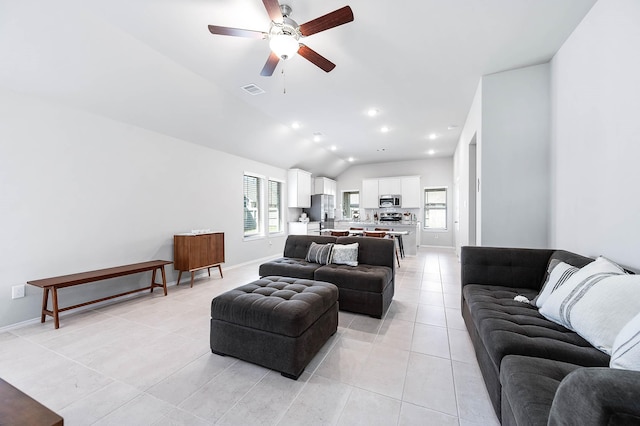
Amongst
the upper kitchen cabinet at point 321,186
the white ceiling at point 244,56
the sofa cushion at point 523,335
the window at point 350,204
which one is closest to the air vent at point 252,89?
the white ceiling at point 244,56

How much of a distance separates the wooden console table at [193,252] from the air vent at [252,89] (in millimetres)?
2465

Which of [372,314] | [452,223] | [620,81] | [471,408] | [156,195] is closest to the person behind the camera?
[471,408]

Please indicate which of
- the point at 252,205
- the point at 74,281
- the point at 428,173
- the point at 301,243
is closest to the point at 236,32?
the point at 301,243

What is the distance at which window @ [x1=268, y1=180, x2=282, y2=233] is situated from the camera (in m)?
7.02

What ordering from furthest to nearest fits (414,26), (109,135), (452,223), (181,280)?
(452,223), (181,280), (109,135), (414,26)

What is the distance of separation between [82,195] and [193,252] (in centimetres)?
160

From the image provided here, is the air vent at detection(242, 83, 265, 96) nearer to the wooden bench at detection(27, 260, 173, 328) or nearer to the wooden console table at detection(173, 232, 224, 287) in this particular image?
the wooden console table at detection(173, 232, 224, 287)

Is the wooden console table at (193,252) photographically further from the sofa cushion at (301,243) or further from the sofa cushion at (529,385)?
the sofa cushion at (529,385)

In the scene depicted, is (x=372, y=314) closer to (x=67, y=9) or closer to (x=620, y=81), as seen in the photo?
(x=620, y=81)

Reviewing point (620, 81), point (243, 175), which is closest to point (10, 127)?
point (243, 175)

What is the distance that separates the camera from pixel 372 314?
2893 mm

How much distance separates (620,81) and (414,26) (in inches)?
64.5

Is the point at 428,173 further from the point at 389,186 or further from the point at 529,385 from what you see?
the point at 529,385

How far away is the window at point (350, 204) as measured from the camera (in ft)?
32.2
